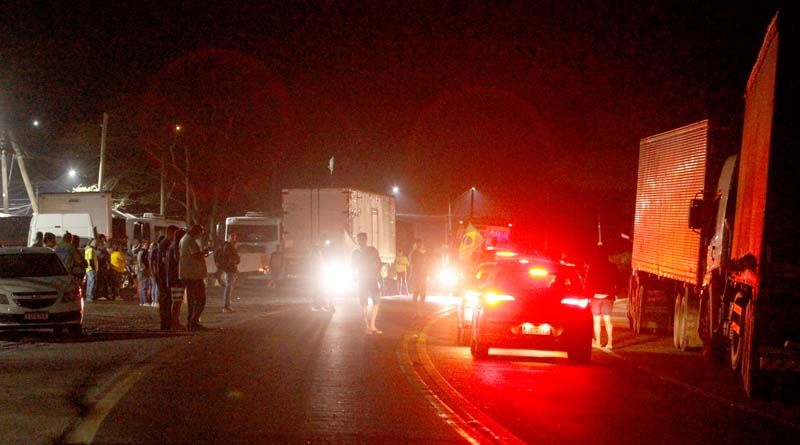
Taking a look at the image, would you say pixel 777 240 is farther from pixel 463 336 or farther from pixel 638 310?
pixel 638 310

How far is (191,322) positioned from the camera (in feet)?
64.4

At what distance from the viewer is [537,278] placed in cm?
1630

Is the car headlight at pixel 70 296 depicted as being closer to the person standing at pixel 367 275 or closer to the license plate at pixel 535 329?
the person standing at pixel 367 275

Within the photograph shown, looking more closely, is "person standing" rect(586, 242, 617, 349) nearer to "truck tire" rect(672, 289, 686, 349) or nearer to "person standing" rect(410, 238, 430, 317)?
"truck tire" rect(672, 289, 686, 349)

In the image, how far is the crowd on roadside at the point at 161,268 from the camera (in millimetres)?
19281

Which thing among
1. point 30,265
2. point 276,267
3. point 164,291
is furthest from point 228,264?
point 276,267

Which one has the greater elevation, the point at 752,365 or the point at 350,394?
the point at 752,365

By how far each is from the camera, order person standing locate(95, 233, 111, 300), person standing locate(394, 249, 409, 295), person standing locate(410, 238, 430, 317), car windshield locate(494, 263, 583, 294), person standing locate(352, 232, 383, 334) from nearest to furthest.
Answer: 1. car windshield locate(494, 263, 583, 294)
2. person standing locate(352, 232, 383, 334)
3. person standing locate(95, 233, 111, 300)
4. person standing locate(410, 238, 430, 317)
5. person standing locate(394, 249, 409, 295)

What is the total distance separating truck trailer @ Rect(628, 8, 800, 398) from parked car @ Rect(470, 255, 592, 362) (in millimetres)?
2193

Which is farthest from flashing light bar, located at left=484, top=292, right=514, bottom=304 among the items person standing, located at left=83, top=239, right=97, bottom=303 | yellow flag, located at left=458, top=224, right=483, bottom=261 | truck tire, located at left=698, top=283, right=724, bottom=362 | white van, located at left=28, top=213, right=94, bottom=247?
yellow flag, located at left=458, top=224, right=483, bottom=261

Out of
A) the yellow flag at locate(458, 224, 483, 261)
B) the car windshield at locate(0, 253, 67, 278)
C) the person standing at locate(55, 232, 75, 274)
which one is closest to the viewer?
the car windshield at locate(0, 253, 67, 278)

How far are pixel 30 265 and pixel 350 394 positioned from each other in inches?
388

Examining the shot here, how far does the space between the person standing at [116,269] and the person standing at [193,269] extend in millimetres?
10356

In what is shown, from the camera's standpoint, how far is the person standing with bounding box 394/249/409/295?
3775 centimetres
